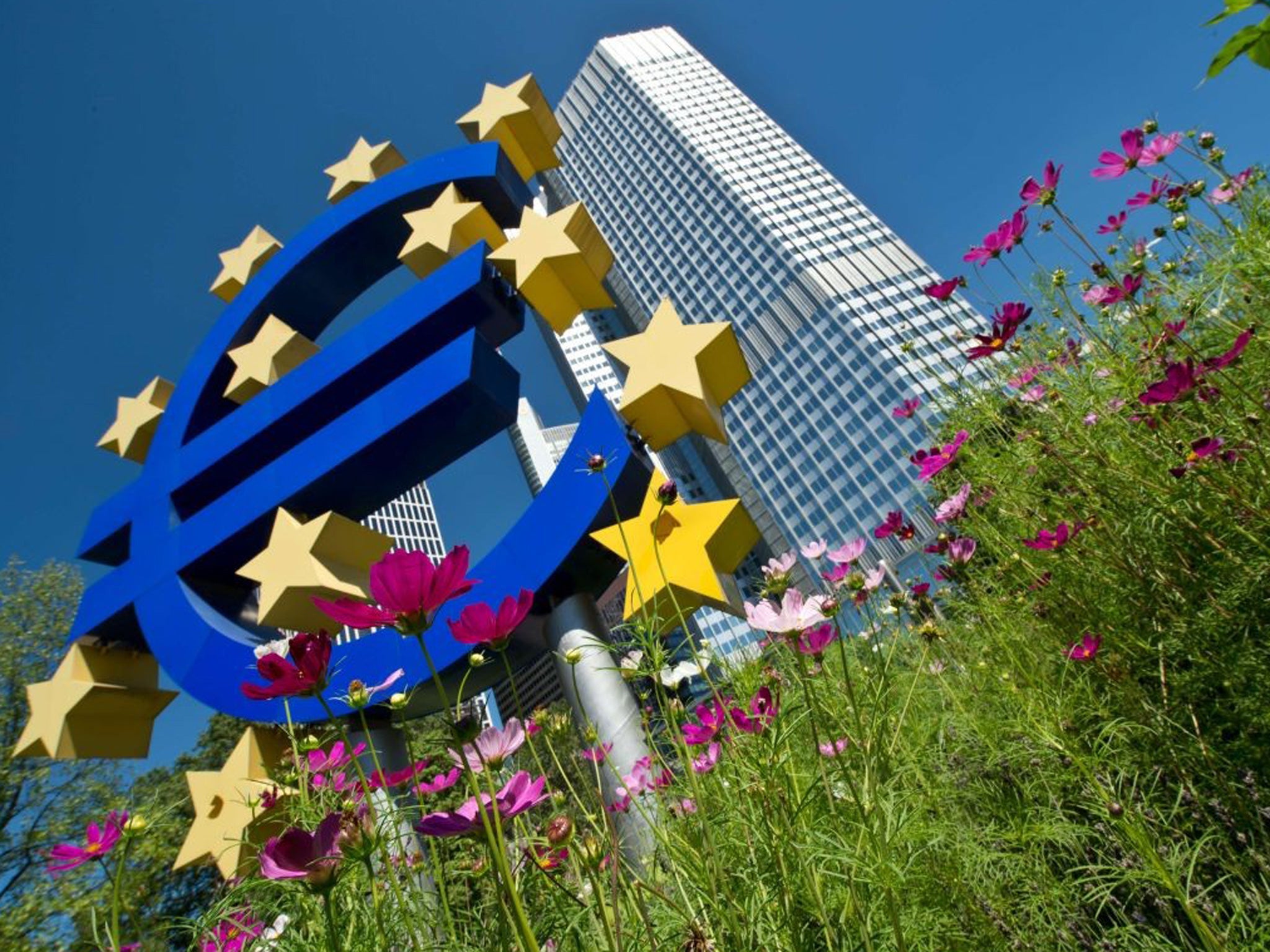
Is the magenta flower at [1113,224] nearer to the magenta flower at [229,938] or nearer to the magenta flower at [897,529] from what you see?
the magenta flower at [897,529]

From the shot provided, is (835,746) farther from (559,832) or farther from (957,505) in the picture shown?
(957,505)

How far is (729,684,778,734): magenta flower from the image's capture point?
0.93 metres

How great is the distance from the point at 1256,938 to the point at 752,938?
78cm

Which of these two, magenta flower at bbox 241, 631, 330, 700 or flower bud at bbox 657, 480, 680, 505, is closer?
magenta flower at bbox 241, 631, 330, 700

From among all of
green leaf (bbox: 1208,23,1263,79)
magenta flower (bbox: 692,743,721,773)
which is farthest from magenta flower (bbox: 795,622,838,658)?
green leaf (bbox: 1208,23,1263,79)

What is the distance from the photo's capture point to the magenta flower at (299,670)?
2.29 ft

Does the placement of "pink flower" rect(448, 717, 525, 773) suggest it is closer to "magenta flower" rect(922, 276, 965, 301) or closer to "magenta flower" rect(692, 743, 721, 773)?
"magenta flower" rect(692, 743, 721, 773)

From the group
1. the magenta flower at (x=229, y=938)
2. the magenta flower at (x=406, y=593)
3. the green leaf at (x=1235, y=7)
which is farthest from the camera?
the magenta flower at (x=229, y=938)

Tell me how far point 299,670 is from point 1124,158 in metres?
2.63

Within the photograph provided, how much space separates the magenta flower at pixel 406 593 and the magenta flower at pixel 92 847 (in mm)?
662

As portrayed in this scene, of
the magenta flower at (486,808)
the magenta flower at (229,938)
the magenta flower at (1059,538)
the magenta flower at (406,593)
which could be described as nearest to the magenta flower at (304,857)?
the magenta flower at (486,808)

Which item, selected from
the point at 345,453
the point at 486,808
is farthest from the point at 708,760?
the point at 345,453

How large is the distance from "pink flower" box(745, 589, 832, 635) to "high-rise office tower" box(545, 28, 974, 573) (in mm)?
38323

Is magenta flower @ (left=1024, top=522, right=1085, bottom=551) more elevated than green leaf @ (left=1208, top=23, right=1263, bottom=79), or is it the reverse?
green leaf @ (left=1208, top=23, right=1263, bottom=79)
